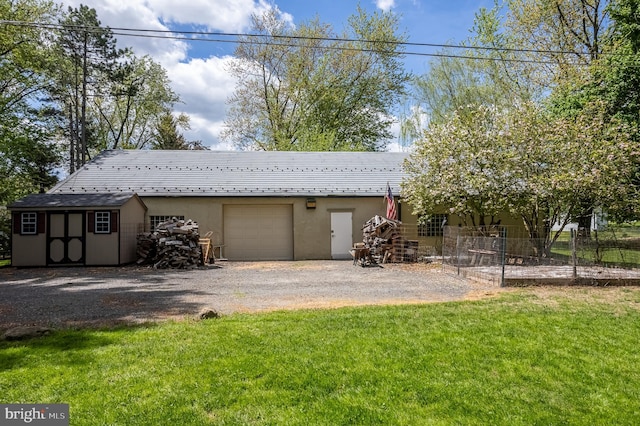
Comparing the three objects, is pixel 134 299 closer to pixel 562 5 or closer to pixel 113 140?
pixel 562 5

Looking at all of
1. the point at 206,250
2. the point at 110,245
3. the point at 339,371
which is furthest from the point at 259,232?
the point at 339,371

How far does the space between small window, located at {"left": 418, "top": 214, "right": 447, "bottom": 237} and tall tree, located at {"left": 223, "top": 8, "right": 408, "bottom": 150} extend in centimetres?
1274

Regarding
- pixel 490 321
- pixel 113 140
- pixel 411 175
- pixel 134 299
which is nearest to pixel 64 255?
pixel 134 299

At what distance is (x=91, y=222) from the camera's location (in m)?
14.3

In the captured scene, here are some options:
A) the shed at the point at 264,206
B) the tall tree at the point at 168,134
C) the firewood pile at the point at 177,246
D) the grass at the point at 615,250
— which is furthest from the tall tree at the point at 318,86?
the grass at the point at 615,250

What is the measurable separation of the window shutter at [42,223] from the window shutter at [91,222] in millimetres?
1464

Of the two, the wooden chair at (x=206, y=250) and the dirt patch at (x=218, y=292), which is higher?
the wooden chair at (x=206, y=250)

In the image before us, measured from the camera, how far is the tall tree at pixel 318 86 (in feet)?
95.8

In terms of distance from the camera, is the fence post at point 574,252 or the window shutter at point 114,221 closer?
the fence post at point 574,252

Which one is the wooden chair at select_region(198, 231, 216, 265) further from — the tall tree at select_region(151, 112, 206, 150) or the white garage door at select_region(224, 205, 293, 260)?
the tall tree at select_region(151, 112, 206, 150)

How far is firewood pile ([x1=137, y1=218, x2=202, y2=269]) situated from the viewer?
44.4ft

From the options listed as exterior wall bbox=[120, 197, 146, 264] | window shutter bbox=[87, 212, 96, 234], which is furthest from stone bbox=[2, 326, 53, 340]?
window shutter bbox=[87, 212, 96, 234]

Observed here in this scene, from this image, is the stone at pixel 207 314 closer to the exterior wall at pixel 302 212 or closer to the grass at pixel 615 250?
the grass at pixel 615 250

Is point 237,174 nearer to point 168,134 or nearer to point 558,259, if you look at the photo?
point 558,259
